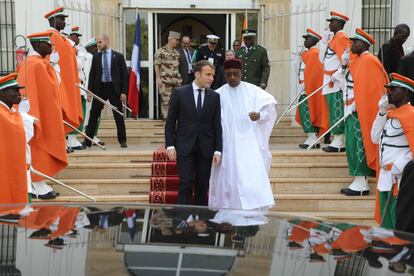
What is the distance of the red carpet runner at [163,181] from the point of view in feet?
26.8

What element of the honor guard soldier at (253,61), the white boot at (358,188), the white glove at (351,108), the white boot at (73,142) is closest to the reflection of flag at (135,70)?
the honor guard soldier at (253,61)

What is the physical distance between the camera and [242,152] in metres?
6.95

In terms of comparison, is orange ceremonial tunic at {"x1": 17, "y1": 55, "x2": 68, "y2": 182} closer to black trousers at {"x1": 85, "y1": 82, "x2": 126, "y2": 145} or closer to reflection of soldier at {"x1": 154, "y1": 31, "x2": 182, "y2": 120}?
black trousers at {"x1": 85, "y1": 82, "x2": 126, "y2": 145}

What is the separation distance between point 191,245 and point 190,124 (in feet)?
14.8

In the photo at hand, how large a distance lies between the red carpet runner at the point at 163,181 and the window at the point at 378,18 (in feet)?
19.1

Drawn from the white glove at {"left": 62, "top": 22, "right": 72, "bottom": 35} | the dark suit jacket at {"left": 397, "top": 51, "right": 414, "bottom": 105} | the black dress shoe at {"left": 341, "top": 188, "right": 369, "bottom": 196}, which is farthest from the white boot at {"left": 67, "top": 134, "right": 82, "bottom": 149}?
the dark suit jacket at {"left": 397, "top": 51, "right": 414, "bottom": 105}

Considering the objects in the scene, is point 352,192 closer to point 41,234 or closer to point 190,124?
point 190,124

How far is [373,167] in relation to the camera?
796cm

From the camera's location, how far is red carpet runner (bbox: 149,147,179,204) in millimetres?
8172

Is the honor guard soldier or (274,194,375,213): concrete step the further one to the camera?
the honor guard soldier

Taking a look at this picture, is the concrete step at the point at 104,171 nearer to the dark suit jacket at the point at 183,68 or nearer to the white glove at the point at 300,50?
the white glove at the point at 300,50

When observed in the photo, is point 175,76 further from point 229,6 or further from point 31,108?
point 31,108

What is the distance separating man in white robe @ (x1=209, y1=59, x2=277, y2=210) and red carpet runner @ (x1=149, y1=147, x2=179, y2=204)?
1.14 metres

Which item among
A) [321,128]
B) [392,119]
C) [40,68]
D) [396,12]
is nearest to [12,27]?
[40,68]
